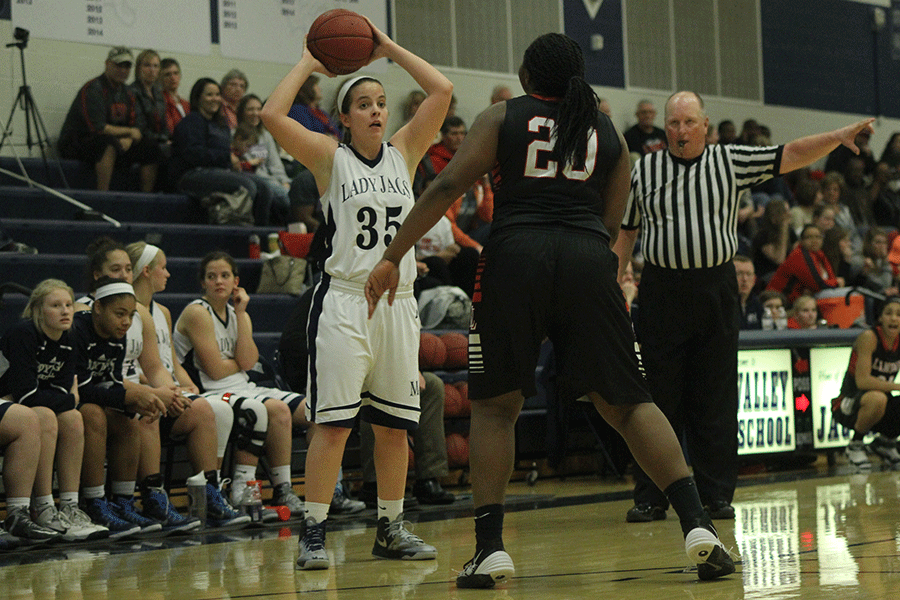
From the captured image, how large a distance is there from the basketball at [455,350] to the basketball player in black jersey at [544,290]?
3.87 m

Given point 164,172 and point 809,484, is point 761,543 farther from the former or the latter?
point 164,172

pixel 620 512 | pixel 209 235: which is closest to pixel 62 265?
pixel 209 235

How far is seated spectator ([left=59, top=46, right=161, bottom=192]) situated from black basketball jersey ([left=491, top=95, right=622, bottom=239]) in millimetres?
6523

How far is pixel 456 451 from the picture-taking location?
24.1ft

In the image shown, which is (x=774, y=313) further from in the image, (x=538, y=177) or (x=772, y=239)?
(x=538, y=177)

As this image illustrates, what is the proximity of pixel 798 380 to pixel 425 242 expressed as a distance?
285 centimetres

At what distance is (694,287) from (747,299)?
3790 mm

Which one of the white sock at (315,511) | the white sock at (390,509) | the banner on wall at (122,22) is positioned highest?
the banner on wall at (122,22)

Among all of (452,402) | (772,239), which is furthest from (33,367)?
(772,239)

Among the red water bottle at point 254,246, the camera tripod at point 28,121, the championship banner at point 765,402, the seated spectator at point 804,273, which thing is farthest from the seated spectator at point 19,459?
the seated spectator at point 804,273

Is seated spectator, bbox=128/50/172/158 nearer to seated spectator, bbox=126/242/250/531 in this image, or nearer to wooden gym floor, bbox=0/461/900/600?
seated spectator, bbox=126/242/250/531

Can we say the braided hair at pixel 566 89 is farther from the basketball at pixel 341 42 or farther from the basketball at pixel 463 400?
the basketball at pixel 463 400

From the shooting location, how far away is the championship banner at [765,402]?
7520 millimetres

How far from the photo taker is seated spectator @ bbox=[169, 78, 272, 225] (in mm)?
9398
